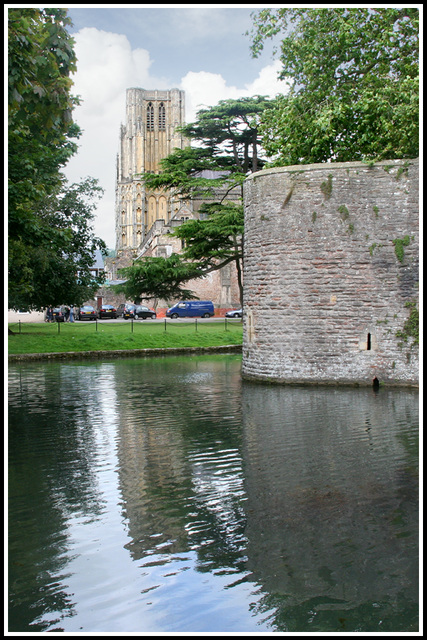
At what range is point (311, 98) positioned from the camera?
18547 millimetres

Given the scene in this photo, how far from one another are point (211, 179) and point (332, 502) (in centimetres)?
2861

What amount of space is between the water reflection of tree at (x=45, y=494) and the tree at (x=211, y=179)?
66.7ft

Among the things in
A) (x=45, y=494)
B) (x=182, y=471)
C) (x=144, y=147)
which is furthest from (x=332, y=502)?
(x=144, y=147)


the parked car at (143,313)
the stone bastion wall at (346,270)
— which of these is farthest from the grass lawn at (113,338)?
the parked car at (143,313)

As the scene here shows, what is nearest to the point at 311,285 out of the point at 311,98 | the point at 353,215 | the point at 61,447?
the point at 353,215

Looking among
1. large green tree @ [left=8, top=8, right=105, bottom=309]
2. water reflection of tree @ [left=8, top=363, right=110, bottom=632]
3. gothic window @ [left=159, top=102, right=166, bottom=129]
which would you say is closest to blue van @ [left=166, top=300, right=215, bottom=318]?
large green tree @ [left=8, top=8, right=105, bottom=309]

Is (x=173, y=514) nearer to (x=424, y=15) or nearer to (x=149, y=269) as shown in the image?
(x=424, y=15)

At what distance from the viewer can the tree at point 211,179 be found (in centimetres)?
3447

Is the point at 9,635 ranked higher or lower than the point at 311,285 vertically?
lower

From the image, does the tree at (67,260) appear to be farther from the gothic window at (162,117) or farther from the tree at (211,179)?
the gothic window at (162,117)

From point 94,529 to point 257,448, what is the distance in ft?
12.0

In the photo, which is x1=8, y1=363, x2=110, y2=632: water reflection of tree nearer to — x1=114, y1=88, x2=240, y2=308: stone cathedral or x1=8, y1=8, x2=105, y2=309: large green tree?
x1=8, y1=8, x2=105, y2=309: large green tree

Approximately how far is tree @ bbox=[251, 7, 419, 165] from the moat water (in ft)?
27.5

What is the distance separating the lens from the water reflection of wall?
531 cm
